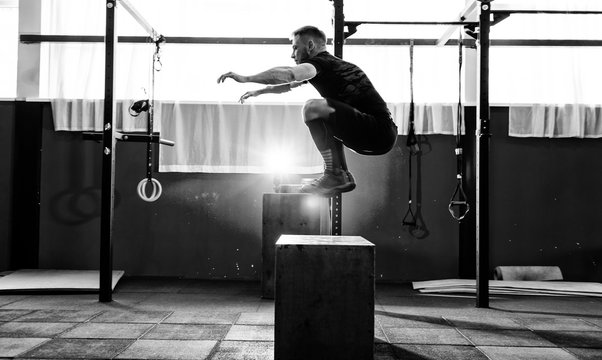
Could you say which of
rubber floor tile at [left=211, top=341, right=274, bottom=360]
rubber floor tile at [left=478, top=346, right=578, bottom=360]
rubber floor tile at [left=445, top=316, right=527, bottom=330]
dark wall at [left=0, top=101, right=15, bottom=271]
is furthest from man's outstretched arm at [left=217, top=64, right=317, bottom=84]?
dark wall at [left=0, top=101, right=15, bottom=271]

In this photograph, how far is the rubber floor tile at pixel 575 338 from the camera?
10.8 ft

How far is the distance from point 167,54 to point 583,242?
511 centimetres

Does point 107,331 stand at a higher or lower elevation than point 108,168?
lower

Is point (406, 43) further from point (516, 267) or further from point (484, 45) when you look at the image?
point (516, 267)

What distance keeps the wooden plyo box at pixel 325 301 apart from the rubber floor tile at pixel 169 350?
1.77ft

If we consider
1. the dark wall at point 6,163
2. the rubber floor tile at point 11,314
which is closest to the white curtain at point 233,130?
the dark wall at point 6,163

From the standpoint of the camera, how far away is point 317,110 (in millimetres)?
2924

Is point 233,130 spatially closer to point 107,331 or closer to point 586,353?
point 107,331

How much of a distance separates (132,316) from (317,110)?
2251 mm

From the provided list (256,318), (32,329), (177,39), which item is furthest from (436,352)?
(177,39)

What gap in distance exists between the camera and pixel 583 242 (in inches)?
232

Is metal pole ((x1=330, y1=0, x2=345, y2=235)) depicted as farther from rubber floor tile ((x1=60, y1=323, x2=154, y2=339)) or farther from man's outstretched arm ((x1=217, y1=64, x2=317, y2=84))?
rubber floor tile ((x1=60, y1=323, x2=154, y2=339))

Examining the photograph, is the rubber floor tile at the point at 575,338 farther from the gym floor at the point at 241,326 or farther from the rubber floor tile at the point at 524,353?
the rubber floor tile at the point at 524,353

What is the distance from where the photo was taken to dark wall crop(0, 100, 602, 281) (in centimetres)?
590
